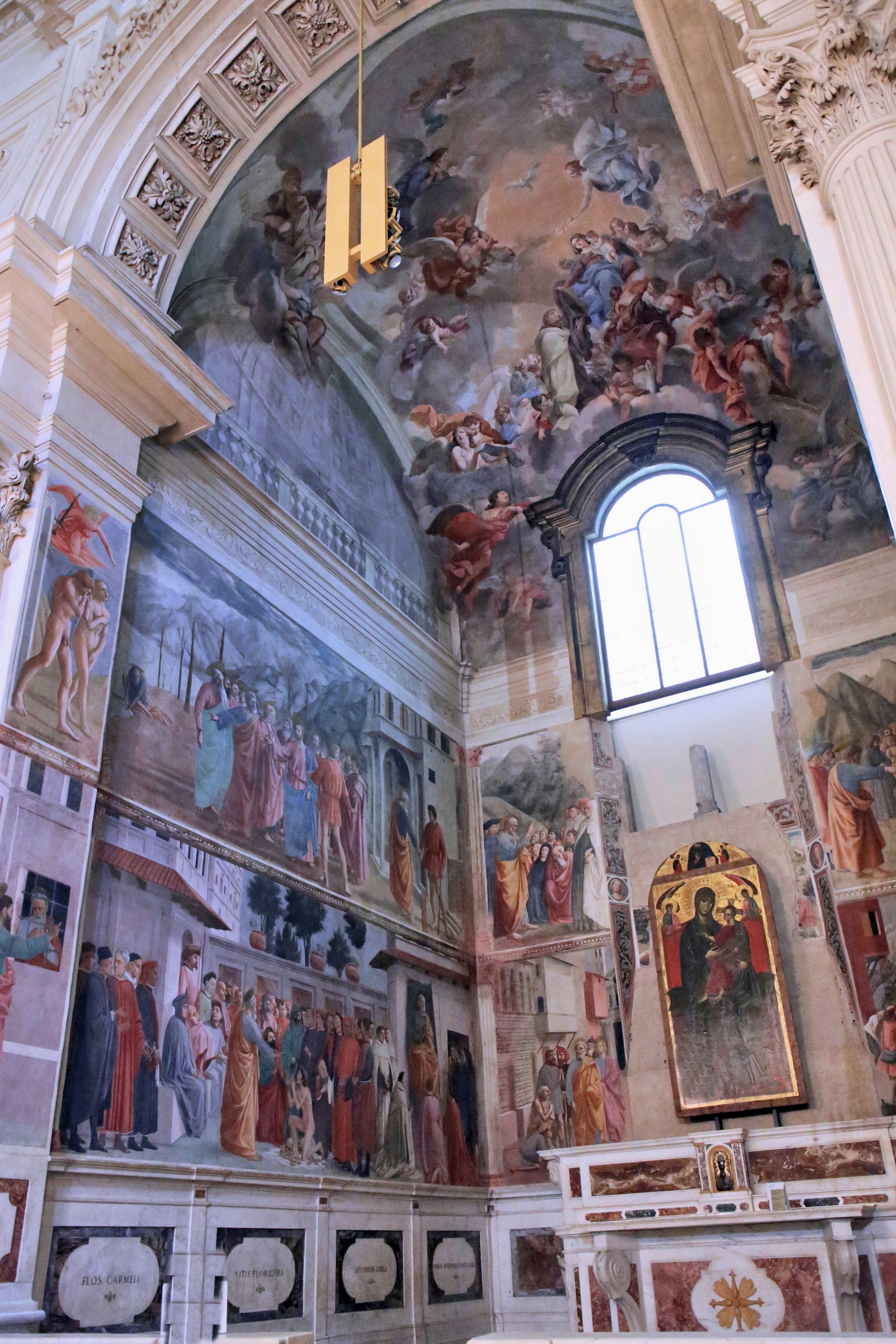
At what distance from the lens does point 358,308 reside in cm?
1383

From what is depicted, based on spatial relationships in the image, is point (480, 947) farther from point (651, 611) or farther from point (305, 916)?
point (651, 611)

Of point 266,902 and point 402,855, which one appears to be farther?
point 402,855

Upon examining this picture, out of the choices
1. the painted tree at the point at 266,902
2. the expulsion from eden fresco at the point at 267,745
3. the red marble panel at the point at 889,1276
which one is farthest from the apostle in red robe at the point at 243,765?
the red marble panel at the point at 889,1276

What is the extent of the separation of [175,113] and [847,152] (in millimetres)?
7472

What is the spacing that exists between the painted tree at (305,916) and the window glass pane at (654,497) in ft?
22.1

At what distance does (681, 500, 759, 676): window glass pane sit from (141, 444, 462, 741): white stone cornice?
10.8 ft

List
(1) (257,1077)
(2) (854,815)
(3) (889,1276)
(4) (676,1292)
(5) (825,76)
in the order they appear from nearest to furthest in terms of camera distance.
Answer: (5) (825,76) → (3) (889,1276) → (1) (257,1077) → (4) (676,1292) → (2) (854,815)

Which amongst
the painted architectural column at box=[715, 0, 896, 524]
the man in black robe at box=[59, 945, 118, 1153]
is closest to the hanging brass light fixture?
the painted architectural column at box=[715, 0, 896, 524]

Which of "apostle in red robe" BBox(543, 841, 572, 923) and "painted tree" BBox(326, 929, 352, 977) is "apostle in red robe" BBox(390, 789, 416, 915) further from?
"apostle in red robe" BBox(543, 841, 572, 923)

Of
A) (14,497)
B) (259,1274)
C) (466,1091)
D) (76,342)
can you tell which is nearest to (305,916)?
(259,1274)

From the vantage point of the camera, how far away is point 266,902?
32.9 feet

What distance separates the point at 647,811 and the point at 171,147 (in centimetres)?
844

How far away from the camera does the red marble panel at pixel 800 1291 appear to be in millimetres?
8773

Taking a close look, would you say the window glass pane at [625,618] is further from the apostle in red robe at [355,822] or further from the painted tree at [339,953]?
the painted tree at [339,953]
